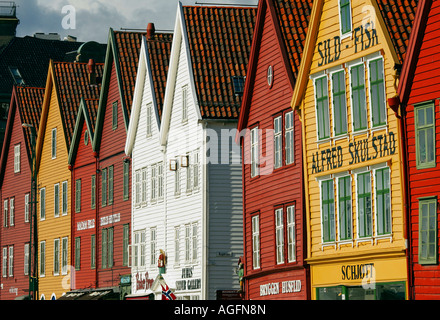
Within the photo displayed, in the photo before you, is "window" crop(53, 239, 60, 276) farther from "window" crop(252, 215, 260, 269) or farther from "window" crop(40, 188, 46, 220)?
"window" crop(252, 215, 260, 269)

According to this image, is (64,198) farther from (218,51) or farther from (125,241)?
(218,51)

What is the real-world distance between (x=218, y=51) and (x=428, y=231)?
727 inches

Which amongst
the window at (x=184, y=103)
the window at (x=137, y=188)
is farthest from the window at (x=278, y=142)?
the window at (x=137, y=188)

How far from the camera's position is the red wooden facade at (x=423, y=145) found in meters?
29.0

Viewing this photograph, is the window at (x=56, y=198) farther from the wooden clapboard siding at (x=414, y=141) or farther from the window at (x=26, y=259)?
the wooden clapboard siding at (x=414, y=141)

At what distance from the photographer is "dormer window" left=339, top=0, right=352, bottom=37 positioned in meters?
33.6

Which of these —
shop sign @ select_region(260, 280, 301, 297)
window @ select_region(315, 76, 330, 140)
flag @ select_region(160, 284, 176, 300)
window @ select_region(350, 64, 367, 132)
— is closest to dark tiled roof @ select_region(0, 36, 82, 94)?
flag @ select_region(160, 284, 176, 300)

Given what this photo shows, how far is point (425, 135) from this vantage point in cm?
2958

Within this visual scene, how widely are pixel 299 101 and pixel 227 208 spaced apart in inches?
363

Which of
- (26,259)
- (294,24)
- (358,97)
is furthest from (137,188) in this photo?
(358,97)

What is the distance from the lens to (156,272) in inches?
1927

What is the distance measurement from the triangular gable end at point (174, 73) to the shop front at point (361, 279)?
11.6 meters
